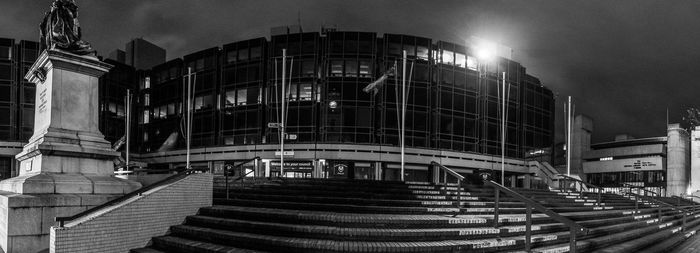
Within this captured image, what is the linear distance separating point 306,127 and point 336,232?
94.0ft

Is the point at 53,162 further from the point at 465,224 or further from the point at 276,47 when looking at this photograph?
the point at 276,47

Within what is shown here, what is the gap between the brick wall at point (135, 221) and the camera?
24.0 ft

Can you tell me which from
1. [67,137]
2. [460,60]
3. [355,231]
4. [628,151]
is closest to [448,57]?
[460,60]

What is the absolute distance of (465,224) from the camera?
912 cm

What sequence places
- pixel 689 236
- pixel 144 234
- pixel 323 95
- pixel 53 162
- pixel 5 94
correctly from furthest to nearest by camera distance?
pixel 5 94 < pixel 323 95 < pixel 689 236 < pixel 53 162 < pixel 144 234

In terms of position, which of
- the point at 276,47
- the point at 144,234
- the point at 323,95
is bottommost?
the point at 144,234

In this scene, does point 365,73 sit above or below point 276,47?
below

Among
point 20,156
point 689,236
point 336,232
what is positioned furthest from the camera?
point 689,236

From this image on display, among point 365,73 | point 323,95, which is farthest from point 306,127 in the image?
point 365,73

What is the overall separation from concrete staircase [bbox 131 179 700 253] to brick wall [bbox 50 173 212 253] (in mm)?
242

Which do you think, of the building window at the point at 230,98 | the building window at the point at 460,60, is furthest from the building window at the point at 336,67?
the building window at the point at 460,60

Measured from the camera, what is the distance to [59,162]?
29.9 ft

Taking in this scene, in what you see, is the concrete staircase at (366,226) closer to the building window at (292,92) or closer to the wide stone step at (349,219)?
the wide stone step at (349,219)

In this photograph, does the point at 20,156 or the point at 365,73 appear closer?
the point at 20,156
